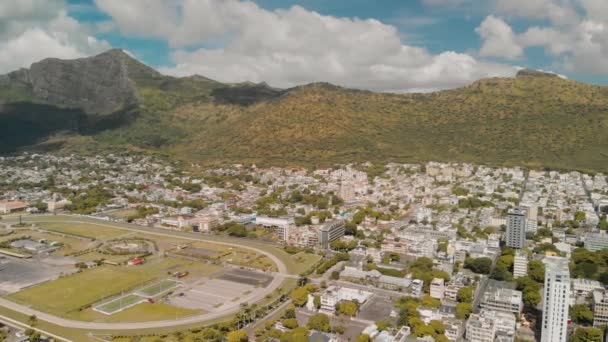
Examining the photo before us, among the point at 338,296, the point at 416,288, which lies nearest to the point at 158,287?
the point at 338,296

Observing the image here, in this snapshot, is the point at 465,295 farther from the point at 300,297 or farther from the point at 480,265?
the point at 300,297

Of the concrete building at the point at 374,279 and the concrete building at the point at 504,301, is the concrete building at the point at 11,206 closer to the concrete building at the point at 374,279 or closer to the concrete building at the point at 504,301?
the concrete building at the point at 374,279

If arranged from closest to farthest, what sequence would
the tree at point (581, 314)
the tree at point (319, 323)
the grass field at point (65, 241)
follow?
1. the tree at point (319, 323)
2. the tree at point (581, 314)
3. the grass field at point (65, 241)

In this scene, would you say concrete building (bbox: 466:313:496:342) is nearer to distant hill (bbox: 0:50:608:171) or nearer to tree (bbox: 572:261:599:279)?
tree (bbox: 572:261:599:279)

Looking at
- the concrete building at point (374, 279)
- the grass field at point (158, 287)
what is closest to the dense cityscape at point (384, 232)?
the concrete building at point (374, 279)

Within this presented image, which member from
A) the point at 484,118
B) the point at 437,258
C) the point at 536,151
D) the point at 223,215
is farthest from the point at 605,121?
the point at 223,215

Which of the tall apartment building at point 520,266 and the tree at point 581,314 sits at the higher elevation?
the tall apartment building at point 520,266

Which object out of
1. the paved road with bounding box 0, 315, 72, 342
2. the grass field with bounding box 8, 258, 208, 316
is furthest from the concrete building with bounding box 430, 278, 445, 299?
the paved road with bounding box 0, 315, 72, 342
